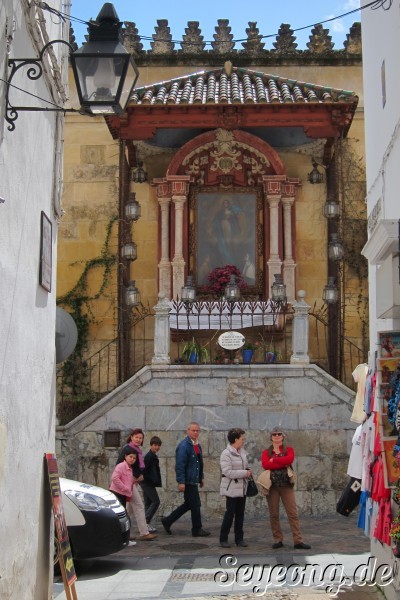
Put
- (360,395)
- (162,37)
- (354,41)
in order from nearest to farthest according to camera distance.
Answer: (360,395) < (354,41) < (162,37)

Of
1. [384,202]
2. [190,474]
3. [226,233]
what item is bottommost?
[190,474]

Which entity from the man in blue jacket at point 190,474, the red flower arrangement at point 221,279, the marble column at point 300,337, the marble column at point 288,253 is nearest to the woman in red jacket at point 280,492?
the man in blue jacket at point 190,474

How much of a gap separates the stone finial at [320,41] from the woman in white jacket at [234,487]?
1212 centimetres

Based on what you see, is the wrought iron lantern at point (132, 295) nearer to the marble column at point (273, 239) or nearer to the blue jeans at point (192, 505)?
the marble column at point (273, 239)

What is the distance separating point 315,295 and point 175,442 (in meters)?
6.01

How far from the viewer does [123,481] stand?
1193cm

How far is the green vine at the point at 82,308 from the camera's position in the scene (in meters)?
18.6

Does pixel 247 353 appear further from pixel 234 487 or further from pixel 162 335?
pixel 234 487

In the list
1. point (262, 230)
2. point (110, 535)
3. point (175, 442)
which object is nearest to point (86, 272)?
point (262, 230)

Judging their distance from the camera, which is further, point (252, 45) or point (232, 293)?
point (252, 45)

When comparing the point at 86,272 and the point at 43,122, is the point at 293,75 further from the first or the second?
the point at 43,122

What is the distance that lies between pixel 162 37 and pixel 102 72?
1556 cm

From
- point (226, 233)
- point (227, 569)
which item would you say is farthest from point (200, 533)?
point (226, 233)

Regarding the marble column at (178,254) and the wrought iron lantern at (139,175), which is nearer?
the marble column at (178,254)
